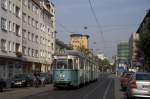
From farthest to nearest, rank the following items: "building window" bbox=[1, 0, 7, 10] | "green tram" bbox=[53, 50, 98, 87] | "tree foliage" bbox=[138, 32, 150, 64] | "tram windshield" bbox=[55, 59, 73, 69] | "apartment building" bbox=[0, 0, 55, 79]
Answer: "apartment building" bbox=[0, 0, 55, 79], "building window" bbox=[1, 0, 7, 10], "tree foliage" bbox=[138, 32, 150, 64], "tram windshield" bbox=[55, 59, 73, 69], "green tram" bbox=[53, 50, 98, 87]

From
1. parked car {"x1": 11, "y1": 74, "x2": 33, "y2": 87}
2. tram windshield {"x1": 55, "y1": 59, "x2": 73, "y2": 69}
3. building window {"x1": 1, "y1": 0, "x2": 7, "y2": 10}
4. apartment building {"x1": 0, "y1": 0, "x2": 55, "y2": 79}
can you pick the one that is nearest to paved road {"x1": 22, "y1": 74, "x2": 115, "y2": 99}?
tram windshield {"x1": 55, "y1": 59, "x2": 73, "y2": 69}

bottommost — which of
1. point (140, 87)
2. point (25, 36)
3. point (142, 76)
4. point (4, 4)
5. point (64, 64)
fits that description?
point (140, 87)

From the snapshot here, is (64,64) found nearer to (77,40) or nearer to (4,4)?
(4,4)

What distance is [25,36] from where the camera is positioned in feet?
222

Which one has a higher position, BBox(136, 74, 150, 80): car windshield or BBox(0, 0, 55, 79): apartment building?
BBox(0, 0, 55, 79): apartment building

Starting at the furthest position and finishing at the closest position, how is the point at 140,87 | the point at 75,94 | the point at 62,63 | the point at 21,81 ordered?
the point at 21,81
the point at 62,63
the point at 75,94
the point at 140,87

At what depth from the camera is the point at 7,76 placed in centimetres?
5762

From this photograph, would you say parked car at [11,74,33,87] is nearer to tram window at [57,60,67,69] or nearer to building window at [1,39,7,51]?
tram window at [57,60,67,69]

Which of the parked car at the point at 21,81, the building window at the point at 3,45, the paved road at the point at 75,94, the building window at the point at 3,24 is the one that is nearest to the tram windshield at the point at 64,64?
the paved road at the point at 75,94

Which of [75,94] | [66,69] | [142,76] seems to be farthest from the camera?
[66,69]

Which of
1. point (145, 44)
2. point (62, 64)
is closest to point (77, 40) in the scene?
point (145, 44)

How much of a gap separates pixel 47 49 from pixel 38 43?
9.88 m

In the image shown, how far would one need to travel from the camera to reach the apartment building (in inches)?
2212

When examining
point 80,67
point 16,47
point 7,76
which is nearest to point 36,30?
Answer: point 16,47
